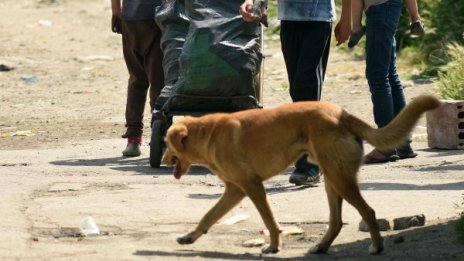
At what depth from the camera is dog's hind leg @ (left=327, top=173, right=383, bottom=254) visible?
22.1 ft

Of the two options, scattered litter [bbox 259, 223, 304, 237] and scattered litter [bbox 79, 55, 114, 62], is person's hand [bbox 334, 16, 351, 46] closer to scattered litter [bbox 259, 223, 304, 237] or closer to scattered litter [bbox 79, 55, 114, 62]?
scattered litter [bbox 259, 223, 304, 237]

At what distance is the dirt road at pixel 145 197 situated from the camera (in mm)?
7137

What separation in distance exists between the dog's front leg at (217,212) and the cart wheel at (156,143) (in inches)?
124

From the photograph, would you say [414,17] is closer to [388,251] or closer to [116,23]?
[116,23]

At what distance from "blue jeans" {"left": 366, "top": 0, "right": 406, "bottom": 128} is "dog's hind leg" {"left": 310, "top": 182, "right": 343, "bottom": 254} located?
3373mm

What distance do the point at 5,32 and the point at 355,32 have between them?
1642cm

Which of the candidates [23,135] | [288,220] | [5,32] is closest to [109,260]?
[288,220]

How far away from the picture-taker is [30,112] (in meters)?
15.2

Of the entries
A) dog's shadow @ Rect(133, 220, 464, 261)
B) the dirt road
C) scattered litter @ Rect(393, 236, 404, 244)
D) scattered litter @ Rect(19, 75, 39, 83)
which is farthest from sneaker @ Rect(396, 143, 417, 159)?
scattered litter @ Rect(19, 75, 39, 83)

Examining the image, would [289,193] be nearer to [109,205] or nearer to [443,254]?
[109,205]

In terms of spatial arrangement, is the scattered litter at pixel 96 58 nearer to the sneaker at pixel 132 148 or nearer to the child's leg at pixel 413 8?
the sneaker at pixel 132 148

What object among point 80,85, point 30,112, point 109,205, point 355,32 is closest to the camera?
point 109,205

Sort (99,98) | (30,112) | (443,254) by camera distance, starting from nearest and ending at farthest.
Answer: (443,254) → (30,112) → (99,98)

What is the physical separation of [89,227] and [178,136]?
Answer: 98 centimetres
